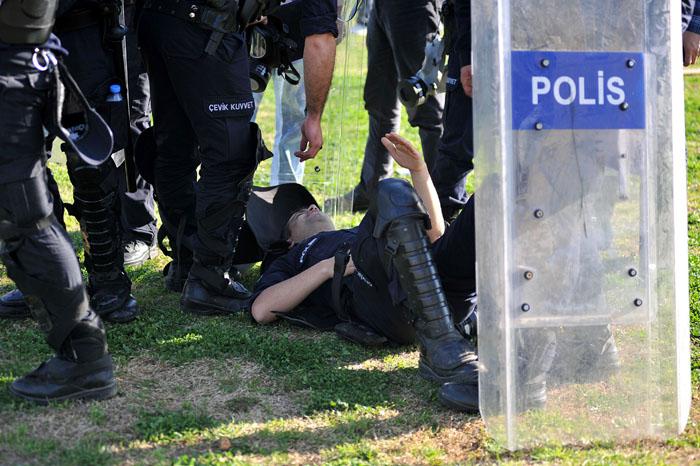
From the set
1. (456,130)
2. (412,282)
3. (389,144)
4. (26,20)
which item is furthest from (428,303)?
(26,20)

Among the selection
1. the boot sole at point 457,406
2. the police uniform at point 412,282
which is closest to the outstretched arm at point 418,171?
the police uniform at point 412,282

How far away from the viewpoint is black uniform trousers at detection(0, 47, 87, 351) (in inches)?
115

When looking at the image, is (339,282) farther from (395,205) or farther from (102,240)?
(102,240)

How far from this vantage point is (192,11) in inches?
150

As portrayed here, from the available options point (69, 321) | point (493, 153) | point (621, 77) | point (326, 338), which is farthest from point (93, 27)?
point (621, 77)

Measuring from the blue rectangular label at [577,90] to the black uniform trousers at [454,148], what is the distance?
4.47 ft

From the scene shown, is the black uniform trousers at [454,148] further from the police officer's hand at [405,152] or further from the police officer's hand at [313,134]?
the police officer's hand at [313,134]

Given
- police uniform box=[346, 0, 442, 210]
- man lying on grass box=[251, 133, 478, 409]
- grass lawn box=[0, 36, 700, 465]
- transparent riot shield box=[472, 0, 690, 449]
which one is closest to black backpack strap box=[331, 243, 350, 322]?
man lying on grass box=[251, 133, 478, 409]

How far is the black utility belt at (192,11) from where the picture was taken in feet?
12.5

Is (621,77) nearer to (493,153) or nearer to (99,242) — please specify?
(493,153)

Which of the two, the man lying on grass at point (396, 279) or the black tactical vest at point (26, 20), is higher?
the black tactical vest at point (26, 20)

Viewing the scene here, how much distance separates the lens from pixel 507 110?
279 cm

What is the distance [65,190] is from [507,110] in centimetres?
436

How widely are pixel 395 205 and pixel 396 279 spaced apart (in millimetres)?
287
